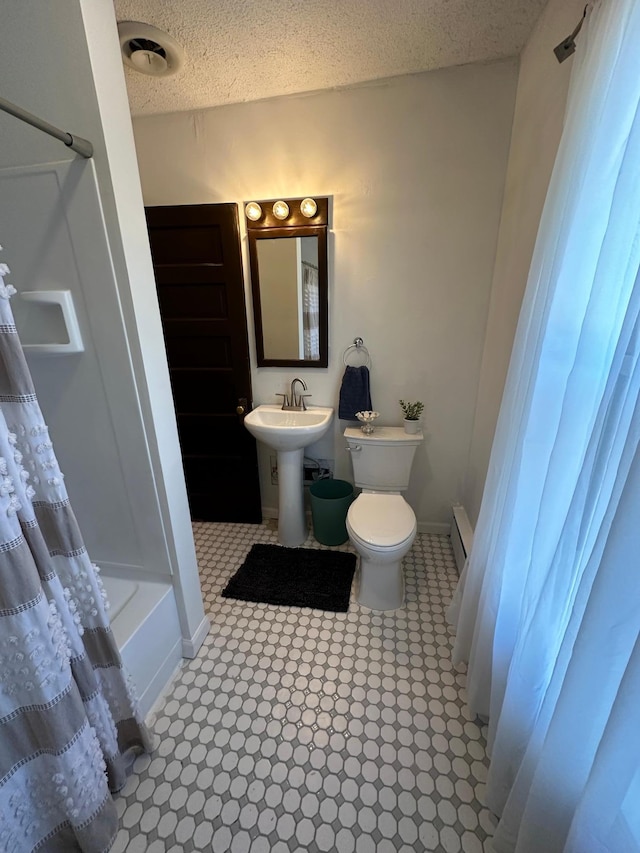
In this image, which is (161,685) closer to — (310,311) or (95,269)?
(95,269)

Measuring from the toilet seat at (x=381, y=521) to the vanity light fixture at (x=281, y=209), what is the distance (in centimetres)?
159

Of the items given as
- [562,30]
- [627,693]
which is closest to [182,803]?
[627,693]

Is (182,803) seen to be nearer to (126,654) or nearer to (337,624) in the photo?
(126,654)

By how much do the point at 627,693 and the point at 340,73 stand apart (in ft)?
7.74

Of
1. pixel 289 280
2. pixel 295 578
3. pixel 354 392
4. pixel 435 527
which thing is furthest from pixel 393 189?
pixel 295 578

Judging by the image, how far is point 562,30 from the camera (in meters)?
1.17

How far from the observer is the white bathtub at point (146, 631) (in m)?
1.27

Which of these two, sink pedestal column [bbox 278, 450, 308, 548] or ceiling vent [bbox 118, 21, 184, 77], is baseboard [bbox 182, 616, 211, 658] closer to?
sink pedestal column [bbox 278, 450, 308, 548]

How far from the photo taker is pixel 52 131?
35.3 inches

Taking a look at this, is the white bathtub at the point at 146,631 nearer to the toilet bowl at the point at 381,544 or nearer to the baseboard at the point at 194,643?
the baseboard at the point at 194,643

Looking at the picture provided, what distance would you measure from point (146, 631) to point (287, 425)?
120 centimetres

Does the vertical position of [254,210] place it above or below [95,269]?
above

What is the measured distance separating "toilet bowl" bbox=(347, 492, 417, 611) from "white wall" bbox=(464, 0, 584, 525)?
0.47m

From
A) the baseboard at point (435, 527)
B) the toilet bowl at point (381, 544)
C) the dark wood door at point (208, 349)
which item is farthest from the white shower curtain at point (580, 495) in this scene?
the dark wood door at point (208, 349)
